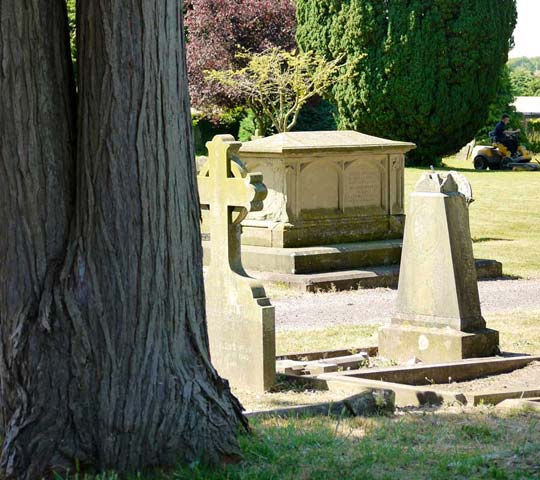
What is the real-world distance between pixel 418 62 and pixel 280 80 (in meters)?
3.58

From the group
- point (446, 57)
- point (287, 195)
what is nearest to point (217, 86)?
point (446, 57)

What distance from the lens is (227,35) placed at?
35.1 meters

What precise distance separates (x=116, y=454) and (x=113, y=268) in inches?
30.0

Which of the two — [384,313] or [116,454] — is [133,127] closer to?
[116,454]

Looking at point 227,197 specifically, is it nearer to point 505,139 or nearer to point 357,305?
point 357,305

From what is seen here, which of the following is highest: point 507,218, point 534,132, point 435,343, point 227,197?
point 227,197

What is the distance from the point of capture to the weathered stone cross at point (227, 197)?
845 centimetres

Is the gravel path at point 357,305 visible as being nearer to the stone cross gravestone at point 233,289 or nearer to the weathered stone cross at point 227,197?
the stone cross gravestone at point 233,289

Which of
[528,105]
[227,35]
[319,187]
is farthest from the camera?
[528,105]

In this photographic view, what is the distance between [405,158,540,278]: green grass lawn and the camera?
1658 centimetres

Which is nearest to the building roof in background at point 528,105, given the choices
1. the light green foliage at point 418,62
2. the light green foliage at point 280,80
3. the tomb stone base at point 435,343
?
the light green foliage at point 280,80

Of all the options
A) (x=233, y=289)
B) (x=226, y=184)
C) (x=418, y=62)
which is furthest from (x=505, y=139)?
(x=233, y=289)

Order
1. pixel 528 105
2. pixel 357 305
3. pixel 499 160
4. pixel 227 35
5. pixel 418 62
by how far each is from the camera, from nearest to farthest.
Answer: pixel 357 305
pixel 418 62
pixel 499 160
pixel 227 35
pixel 528 105

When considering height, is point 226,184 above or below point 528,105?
above
